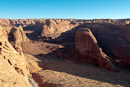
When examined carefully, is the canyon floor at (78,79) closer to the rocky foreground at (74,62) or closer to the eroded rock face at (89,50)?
the rocky foreground at (74,62)

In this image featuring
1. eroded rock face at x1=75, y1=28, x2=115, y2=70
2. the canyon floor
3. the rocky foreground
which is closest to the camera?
the rocky foreground

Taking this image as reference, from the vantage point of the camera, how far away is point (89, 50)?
2567cm

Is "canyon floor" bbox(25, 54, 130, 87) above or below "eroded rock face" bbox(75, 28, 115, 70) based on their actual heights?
below

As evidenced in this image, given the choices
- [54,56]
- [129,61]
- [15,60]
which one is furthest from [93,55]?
[15,60]

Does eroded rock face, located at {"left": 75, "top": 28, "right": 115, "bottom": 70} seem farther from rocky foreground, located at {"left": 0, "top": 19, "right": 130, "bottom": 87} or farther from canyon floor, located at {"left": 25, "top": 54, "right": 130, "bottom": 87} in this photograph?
canyon floor, located at {"left": 25, "top": 54, "right": 130, "bottom": 87}

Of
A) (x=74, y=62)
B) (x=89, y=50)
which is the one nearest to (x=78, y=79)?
(x=89, y=50)

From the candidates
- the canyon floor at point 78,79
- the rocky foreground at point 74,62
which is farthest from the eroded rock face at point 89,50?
the canyon floor at point 78,79

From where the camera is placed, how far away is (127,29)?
38250 mm

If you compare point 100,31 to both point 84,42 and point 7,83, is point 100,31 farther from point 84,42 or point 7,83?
point 7,83

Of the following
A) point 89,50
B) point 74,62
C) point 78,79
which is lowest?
point 74,62

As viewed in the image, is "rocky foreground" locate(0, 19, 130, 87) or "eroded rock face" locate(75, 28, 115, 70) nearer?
"rocky foreground" locate(0, 19, 130, 87)

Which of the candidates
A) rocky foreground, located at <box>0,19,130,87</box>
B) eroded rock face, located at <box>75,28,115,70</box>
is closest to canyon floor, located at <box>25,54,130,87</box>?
rocky foreground, located at <box>0,19,130,87</box>

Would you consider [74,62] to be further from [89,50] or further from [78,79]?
[78,79]

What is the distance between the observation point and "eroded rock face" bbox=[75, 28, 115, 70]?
78.6 ft
